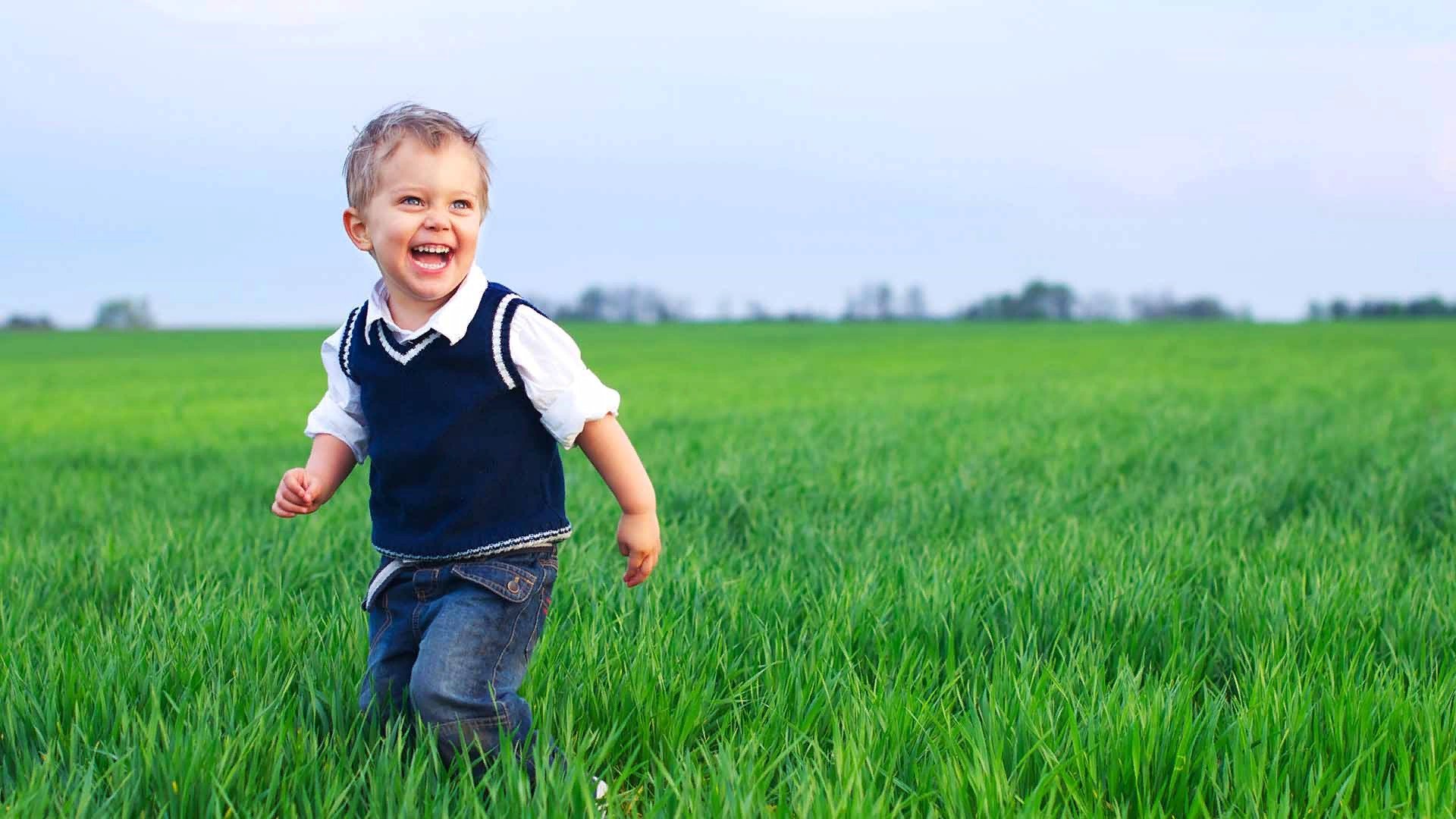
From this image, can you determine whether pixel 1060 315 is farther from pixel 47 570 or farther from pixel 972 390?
pixel 47 570

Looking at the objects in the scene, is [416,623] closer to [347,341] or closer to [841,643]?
[347,341]

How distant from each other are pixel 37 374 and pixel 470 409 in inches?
1170

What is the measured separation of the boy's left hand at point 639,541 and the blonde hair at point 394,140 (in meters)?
0.77

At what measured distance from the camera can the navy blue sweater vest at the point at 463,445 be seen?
2447 millimetres

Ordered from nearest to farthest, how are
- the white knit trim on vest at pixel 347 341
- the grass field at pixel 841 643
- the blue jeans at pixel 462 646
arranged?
the grass field at pixel 841 643 < the blue jeans at pixel 462 646 < the white knit trim on vest at pixel 347 341

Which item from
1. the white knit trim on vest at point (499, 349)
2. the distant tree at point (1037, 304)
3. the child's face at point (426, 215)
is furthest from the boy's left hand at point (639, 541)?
the distant tree at point (1037, 304)

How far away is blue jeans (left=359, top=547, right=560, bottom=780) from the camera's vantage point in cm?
226

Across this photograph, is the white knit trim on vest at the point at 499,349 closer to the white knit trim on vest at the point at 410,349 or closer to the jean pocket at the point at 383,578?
the white knit trim on vest at the point at 410,349

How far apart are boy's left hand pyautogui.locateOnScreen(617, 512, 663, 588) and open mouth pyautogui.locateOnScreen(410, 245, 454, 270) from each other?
69cm

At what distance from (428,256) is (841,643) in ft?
4.61

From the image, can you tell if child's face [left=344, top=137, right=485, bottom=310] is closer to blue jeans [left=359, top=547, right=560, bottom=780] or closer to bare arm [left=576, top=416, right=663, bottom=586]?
bare arm [left=576, top=416, right=663, bottom=586]

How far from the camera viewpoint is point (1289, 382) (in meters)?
16.1

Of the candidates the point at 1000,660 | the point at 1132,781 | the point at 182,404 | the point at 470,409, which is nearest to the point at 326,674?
the point at 470,409

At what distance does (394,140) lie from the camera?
238 cm
